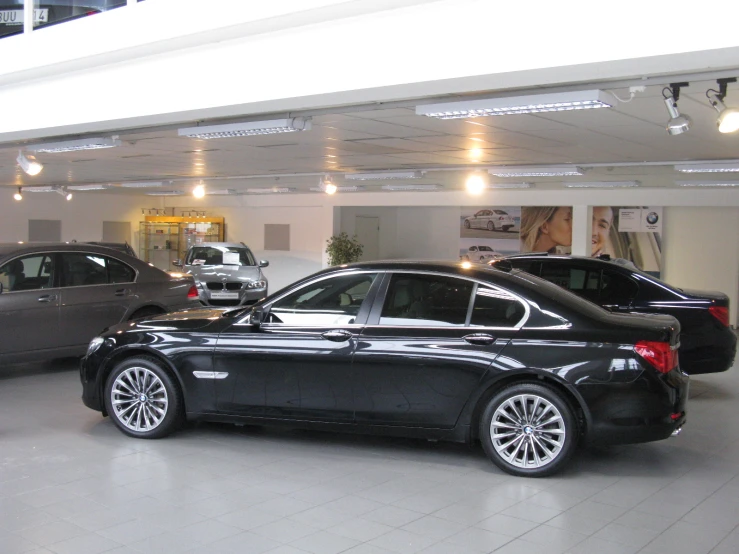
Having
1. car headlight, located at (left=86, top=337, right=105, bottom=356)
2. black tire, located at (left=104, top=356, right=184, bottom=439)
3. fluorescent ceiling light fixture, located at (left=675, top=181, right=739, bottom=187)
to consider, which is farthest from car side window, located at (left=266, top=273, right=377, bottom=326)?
fluorescent ceiling light fixture, located at (left=675, top=181, right=739, bottom=187)

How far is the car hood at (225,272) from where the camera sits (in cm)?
1582

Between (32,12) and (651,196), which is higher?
(32,12)

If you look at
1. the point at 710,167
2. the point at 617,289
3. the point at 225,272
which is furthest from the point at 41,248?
the point at 710,167

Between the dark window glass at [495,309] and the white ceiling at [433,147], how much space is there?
198cm

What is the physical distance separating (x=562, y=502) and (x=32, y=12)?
23.2ft

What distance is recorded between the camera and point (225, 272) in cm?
1591

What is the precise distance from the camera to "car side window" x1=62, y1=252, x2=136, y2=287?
8344mm

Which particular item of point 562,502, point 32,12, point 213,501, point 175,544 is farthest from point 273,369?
point 32,12

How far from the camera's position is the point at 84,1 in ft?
24.2

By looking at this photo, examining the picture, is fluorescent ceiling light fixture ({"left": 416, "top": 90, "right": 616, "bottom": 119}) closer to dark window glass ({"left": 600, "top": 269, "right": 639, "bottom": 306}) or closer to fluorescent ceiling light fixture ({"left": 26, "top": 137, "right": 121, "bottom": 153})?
dark window glass ({"left": 600, "top": 269, "right": 639, "bottom": 306})

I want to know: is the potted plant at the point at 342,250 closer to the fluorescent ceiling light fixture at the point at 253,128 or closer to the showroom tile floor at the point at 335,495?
the fluorescent ceiling light fixture at the point at 253,128

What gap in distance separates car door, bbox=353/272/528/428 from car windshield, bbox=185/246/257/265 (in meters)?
11.2

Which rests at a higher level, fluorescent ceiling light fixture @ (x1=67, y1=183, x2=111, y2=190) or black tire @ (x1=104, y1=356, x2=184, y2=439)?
fluorescent ceiling light fixture @ (x1=67, y1=183, x2=111, y2=190)

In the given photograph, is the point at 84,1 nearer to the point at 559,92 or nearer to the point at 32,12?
the point at 32,12
